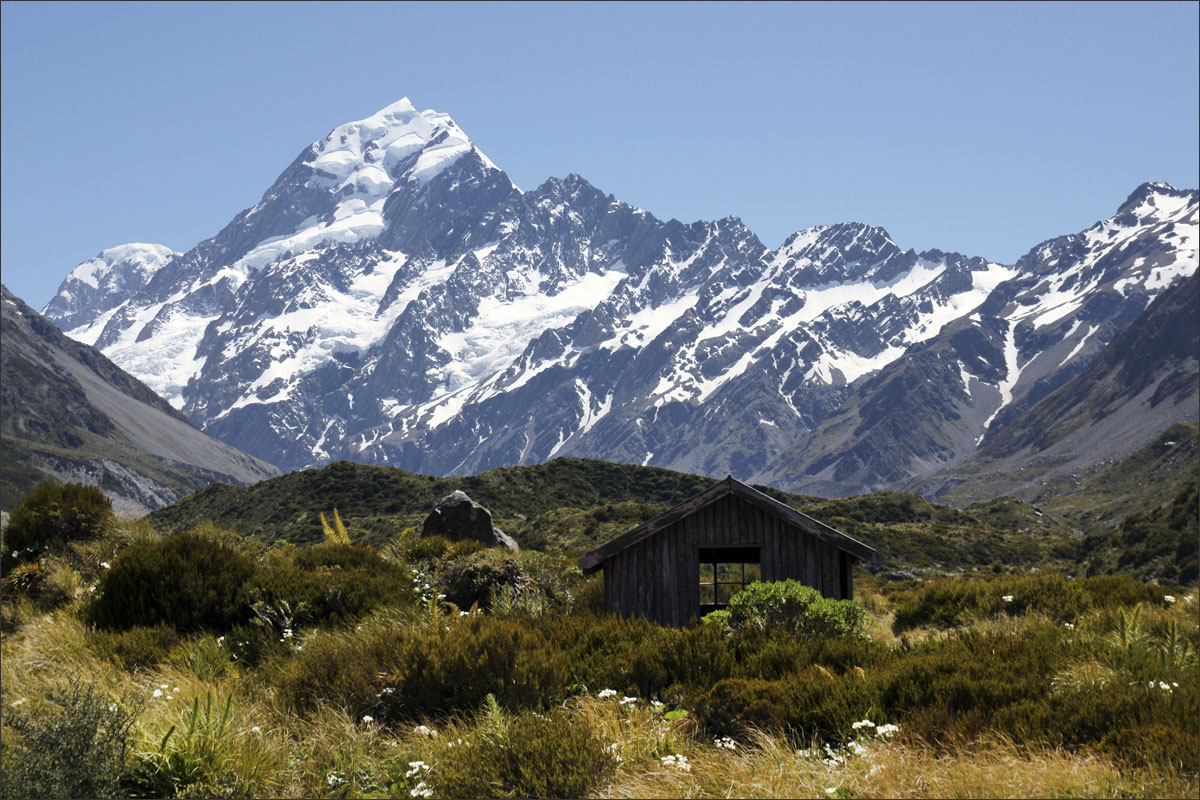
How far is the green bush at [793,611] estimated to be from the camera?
14836 millimetres

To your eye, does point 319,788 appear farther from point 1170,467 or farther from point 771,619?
point 1170,467

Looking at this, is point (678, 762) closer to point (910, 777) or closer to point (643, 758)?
point (643, 758)

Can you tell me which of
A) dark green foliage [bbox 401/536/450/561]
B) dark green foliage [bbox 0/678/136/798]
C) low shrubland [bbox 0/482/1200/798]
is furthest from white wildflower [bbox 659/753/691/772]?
dark green foliage [bbox 401/536/450/561]

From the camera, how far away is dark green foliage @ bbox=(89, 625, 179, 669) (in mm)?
12781

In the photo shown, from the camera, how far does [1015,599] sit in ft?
70.2

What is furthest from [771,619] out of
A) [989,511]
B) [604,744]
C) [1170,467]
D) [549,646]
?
[1170,467]

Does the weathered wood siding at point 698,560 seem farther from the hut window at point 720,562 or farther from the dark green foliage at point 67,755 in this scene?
the dark green foliage at point 67,755

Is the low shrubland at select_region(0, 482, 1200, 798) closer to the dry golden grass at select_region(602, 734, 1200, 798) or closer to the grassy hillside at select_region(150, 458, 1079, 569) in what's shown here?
the dry golden grass at select_region(602, 734, 1200, 798)

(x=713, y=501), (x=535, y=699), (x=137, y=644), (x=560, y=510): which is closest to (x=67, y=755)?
(x=535, y=699)

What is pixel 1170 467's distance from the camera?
623 ft

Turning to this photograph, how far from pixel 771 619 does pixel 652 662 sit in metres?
4.89

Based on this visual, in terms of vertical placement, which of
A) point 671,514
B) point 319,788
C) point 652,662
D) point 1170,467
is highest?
point 1170,467

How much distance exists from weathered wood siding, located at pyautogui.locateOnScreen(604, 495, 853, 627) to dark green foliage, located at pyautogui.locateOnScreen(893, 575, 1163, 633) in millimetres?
3843

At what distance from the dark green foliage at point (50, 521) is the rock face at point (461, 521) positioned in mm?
10136
